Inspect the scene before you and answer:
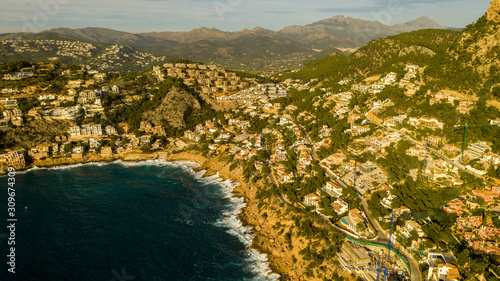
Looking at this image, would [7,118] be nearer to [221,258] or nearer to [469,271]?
[221,258]

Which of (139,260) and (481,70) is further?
(481,70)

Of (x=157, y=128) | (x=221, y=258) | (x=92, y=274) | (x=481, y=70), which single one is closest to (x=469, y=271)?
(x=221, y=258)

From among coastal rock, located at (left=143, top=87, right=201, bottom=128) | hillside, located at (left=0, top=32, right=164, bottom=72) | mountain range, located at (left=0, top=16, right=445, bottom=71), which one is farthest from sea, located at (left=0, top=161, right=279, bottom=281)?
mountain range, located at (left=0, top=16, right=445, bottom=71)

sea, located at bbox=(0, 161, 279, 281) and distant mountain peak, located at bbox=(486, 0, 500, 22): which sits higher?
distant mountain peak, located at bbox=(486, 0, 500, 22)

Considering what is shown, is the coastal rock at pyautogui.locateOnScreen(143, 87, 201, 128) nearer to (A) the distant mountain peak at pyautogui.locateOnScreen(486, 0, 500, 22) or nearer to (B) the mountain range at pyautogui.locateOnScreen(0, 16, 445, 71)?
(A) the distant mountain peak at pyautogui.locateOnScreen(486, 0, 500, 22)

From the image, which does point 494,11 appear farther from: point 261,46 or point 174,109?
point 261,46

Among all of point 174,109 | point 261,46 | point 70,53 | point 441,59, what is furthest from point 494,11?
point 261,46
